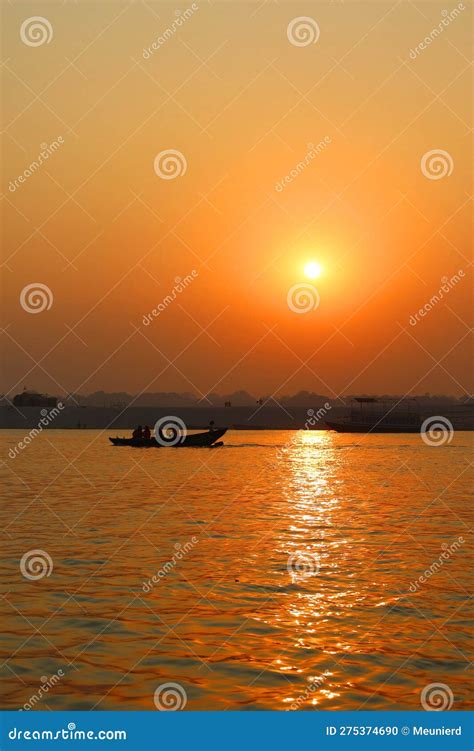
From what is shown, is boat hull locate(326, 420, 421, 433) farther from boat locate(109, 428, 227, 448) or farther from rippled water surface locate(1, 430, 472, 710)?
rippled water surface locate(1, 430, 472, 710)

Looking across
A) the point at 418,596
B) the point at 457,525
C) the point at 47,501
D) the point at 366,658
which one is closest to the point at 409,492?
the point at 457,525

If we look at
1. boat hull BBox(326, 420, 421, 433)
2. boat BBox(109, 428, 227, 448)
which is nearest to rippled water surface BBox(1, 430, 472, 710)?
boat BBox(109, 428, 227, 448)

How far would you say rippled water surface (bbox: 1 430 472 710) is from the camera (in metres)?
10.4

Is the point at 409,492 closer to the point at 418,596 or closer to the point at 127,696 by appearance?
the point at 418,596

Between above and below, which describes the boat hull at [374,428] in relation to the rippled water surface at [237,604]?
above

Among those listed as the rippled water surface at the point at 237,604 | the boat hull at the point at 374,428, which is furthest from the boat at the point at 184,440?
the boat hull at the point at 374,428

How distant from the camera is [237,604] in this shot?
14562mm

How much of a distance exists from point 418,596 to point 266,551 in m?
5.64

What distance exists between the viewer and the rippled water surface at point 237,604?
34.0 feet

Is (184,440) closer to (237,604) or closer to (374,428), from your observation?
(237,604)

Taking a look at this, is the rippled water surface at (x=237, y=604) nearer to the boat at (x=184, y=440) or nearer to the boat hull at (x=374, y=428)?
the boat at (x=184, y=440)

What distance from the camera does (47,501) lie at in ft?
110

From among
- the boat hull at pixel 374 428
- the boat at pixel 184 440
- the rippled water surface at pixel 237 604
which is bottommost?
the rippled water surface at pixel 237 604

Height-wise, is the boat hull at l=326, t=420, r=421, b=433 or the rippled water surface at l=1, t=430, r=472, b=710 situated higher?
the boat hull at l=326, t=420, r=421, b=433
